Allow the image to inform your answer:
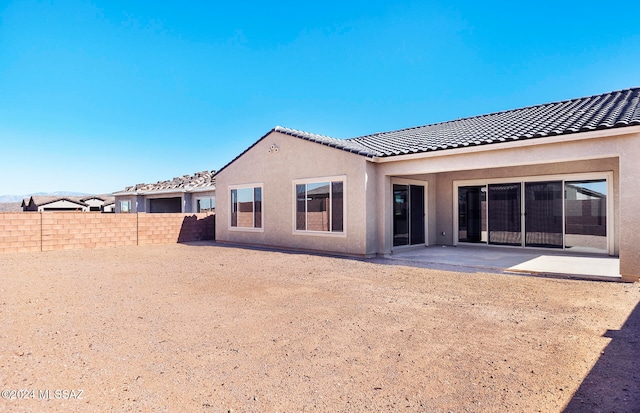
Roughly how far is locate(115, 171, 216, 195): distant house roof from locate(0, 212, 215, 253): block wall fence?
5.00 meters

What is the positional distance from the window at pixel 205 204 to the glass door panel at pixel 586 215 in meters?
18.4

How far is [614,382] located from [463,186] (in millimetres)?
10405

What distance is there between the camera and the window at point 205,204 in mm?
21594

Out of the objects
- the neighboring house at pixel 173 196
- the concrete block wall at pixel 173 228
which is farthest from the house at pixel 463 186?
the neighboring house at pixel 173 196

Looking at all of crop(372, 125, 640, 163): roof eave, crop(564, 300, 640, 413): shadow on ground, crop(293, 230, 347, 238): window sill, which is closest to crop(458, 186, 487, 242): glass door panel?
crop(372, 125, 640, 163): roof eave

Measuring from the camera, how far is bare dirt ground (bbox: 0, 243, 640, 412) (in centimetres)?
253

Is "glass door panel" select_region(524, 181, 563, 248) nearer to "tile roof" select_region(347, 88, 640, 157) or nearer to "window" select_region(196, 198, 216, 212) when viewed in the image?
"tile roof" select_region(347, 88, 640, 157)

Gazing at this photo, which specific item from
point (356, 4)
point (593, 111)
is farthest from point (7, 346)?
point (356, 4)

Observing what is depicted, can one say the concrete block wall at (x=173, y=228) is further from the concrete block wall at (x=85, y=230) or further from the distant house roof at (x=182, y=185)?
the distant house roof at (x=182, y=185)

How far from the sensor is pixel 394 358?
326 centimetres

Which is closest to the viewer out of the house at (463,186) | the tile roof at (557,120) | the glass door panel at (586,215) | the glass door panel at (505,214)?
the tile roof at (557,120)

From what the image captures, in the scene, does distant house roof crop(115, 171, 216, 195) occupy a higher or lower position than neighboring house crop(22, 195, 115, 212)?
higher

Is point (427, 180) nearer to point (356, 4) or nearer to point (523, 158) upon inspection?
point (523, 158)

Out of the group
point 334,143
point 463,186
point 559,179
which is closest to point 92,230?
point 334,143
